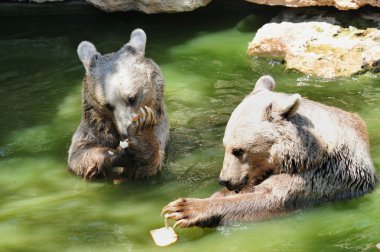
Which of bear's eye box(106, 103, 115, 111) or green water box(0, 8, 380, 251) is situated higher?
bear's eye box(106, 103, 115, 111)

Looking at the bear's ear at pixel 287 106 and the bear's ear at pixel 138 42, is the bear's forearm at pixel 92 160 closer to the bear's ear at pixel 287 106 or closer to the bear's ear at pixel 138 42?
the bear's ear at pixel 138 42

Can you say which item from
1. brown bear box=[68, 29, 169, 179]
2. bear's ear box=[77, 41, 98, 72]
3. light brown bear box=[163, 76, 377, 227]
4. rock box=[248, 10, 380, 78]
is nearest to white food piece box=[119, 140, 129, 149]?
brown bear box=[68, 29, 169, 179]

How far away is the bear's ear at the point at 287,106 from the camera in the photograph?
5.64 m

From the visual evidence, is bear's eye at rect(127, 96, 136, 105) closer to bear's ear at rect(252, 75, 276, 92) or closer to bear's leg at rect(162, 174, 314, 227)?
bear's ear at rect(252, 75, 276, 92)

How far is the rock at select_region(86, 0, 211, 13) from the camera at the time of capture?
10.9 metres

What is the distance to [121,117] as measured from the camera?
21.6ft

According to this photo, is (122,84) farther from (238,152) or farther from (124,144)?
(238,152)

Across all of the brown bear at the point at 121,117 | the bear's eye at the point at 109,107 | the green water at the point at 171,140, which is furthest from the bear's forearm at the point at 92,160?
the bear's eye at the point at 109,107

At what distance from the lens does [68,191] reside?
6668mm

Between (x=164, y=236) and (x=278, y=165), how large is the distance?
1.06m

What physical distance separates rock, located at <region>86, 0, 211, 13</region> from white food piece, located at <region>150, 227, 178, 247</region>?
589 centimetres

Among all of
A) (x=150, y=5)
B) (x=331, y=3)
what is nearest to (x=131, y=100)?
(x=331, y=3)

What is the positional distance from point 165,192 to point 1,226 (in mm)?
1442

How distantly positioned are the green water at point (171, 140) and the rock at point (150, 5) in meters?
0.38
